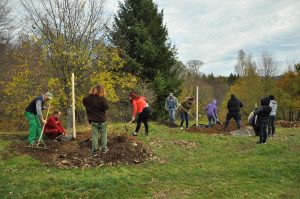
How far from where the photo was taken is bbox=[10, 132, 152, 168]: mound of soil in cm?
886

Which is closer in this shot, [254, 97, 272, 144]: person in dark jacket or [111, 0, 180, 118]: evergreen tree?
[254, 97, 272, 144]: person in dark jacket

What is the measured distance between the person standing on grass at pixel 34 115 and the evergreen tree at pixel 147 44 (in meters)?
12.9

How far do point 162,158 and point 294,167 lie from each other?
3966 mm

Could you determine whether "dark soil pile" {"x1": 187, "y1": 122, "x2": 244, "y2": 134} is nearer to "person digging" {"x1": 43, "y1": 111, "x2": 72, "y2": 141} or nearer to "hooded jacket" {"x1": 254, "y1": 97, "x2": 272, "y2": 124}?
"hooded jacket" {"x1": 254, "y1": 97, "x2": 272, "y2": 124}

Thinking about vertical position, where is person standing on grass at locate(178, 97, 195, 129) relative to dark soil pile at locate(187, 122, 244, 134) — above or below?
above

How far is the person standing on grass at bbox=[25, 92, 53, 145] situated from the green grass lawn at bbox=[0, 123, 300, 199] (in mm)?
890

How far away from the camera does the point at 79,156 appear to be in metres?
9.17

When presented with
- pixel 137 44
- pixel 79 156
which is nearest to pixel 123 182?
pixel 79 156

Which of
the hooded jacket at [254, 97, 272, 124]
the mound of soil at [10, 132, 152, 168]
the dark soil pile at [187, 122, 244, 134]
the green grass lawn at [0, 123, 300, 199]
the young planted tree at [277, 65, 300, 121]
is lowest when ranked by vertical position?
the green grass lawn at [0, 123, 300, 199]

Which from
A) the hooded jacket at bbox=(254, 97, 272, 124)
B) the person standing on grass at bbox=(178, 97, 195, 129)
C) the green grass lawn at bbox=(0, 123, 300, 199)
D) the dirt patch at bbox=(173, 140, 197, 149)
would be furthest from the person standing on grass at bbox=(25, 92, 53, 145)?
the hooded jacket at bbox=(254, 97, 272, 124)

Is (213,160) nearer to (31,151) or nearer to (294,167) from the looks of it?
(294,167)

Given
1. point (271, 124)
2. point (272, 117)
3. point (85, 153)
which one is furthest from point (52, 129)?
point (271, 124)

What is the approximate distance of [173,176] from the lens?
823 cm

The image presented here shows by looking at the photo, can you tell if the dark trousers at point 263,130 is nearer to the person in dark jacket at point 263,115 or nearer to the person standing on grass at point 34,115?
the person in dark jacket at point 263,115
